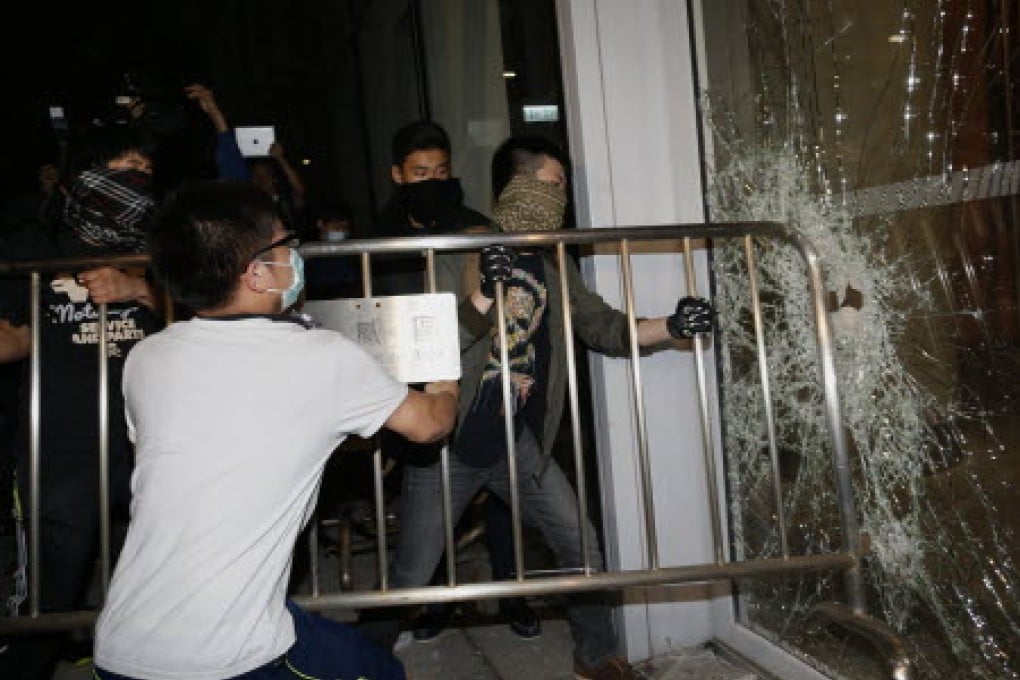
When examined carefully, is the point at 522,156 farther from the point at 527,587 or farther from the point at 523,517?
the point at 527,587

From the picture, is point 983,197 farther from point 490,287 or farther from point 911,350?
point 490,287

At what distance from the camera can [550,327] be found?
2.67 m

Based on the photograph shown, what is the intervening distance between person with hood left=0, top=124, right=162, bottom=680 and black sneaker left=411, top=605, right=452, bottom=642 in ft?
4.24

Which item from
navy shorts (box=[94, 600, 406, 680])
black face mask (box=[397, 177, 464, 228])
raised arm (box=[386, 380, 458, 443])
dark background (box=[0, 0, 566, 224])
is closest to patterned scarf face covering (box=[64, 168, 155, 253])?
dark background (box=[0, 0, 566, 224])

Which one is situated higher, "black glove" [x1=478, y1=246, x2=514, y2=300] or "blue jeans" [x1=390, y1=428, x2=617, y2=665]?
"black glove" [x1=478, y1=246, x2=514, y2=300]

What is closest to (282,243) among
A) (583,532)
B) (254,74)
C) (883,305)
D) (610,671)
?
(583,532)

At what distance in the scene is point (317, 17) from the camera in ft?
26.1

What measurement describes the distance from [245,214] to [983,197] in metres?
1.81

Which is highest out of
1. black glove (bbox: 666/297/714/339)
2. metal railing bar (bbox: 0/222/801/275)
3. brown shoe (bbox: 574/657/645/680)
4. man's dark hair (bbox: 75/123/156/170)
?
man's dark hair (bbox: 75/123/156/170)

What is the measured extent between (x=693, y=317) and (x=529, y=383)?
57 cm

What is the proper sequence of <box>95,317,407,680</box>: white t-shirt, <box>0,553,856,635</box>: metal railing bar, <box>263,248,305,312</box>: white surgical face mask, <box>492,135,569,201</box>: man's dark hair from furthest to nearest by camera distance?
<box>492,135,569,201</box>: man's dark hair → <box>0,553,856,635</box>: metal railing bar → <box>263,248,305,312</box>: white surgical face mask → <box>95,317,407,680</box>: white t-shirt

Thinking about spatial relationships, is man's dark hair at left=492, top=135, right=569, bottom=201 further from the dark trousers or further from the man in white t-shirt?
the dark trousers

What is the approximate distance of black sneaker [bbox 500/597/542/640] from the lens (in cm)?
323

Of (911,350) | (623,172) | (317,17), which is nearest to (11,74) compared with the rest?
(317,17)
